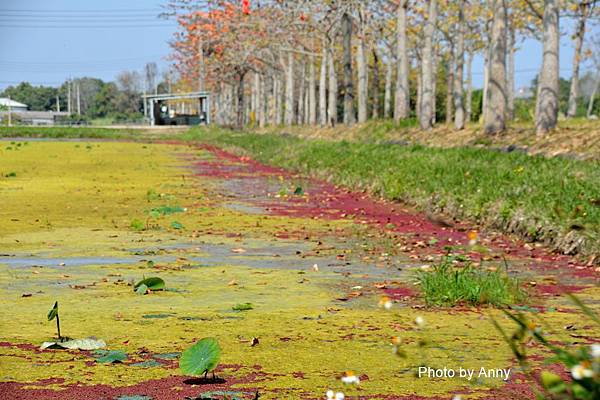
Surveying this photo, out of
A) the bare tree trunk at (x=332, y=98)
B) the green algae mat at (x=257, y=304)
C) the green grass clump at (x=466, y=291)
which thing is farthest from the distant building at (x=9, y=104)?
the bare tree trunk at (x=332, y=98)

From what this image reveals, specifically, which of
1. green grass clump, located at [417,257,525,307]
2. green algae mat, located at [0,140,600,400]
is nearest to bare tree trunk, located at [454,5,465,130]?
green algae mat, located at [0,140,600,400]

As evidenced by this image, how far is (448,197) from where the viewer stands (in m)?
14.0

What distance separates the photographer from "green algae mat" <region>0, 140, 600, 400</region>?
194 inches

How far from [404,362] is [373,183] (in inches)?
510

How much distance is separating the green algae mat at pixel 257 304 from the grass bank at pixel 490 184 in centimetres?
34

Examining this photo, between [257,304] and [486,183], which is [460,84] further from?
[257,304]

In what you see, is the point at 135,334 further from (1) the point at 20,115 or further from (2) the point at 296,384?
(1) the point at 20,115

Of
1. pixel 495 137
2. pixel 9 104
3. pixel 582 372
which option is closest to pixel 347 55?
pixel 9 104

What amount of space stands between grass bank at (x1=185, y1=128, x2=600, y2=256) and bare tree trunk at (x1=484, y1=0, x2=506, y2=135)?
56.0 inches

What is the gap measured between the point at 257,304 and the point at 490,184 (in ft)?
22.6

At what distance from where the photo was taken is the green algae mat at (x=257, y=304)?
4.92 m

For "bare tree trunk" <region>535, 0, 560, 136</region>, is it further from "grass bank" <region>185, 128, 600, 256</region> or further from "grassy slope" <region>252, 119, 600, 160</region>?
"grass bank" <region>185, 128, 600, 256</region>

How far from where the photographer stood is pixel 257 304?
7.22m

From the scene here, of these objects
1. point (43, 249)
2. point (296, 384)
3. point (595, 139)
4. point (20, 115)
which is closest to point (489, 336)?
point (296, 384)
